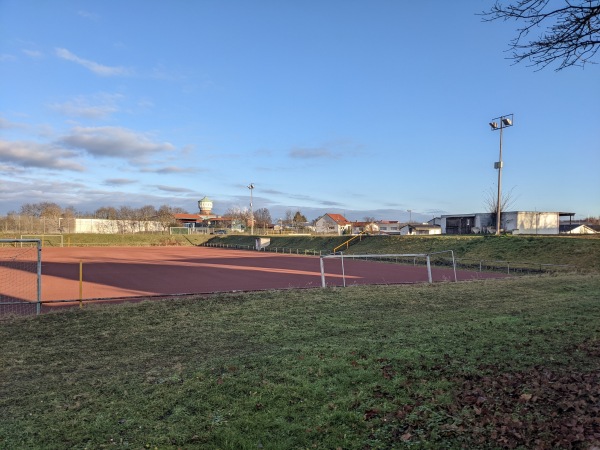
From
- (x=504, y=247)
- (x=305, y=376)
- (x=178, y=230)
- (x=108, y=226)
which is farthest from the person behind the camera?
(x=178, y=230)

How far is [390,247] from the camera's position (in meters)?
41.3

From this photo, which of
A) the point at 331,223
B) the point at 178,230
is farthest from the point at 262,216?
the point at 178,230

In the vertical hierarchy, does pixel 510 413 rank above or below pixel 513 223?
below

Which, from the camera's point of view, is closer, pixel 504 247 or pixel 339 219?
pixel 504 247

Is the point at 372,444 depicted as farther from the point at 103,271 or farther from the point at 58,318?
the point at 103,271

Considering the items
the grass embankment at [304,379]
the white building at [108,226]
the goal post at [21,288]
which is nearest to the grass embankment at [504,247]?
the grass embankment at [304,379]

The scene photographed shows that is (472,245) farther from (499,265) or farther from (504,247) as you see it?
(499,265)

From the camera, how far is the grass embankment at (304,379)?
371 cm

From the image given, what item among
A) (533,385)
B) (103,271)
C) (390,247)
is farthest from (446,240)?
(533,385)

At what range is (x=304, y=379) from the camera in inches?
200

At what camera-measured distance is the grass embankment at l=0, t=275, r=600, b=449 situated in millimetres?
3709

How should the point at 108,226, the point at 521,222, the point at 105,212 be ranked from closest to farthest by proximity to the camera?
1. the point at 521,222
2. the point at 108,226
3. the point at 105,212

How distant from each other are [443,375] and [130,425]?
11.4ft

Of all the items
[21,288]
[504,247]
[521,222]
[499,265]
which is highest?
[521,222]
